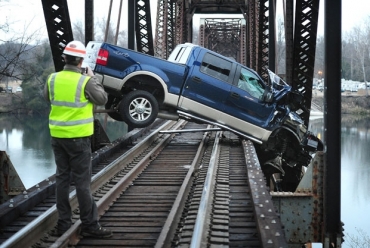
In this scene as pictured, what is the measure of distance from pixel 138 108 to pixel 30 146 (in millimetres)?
30631

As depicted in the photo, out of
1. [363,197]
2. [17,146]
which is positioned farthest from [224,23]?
[363,197]

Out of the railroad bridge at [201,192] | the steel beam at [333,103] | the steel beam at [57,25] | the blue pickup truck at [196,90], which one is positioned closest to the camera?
the railroad bridge at [201,192]

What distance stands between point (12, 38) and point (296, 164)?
7543 mm

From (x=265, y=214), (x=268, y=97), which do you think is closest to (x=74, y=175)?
A: (x=265, y=214)

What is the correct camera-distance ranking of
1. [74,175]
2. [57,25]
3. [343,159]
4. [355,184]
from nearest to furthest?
[74,175]
[57,25]
[355,184]
[343,159]

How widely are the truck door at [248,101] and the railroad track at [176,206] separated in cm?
101

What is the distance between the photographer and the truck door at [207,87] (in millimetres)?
11352

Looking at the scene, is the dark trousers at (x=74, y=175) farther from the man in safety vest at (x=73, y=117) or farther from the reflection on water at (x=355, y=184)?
the reflection on water at (x=355, y=184)

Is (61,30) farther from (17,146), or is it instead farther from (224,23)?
(224,23)

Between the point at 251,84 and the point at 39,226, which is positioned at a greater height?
the point at 251,84

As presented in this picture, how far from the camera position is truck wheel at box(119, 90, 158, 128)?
37.3ft

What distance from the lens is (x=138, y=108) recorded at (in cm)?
1145

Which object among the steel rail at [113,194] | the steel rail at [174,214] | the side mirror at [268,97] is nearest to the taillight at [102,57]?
the steel rail at [113,194]

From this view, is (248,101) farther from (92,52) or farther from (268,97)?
(92,52)
